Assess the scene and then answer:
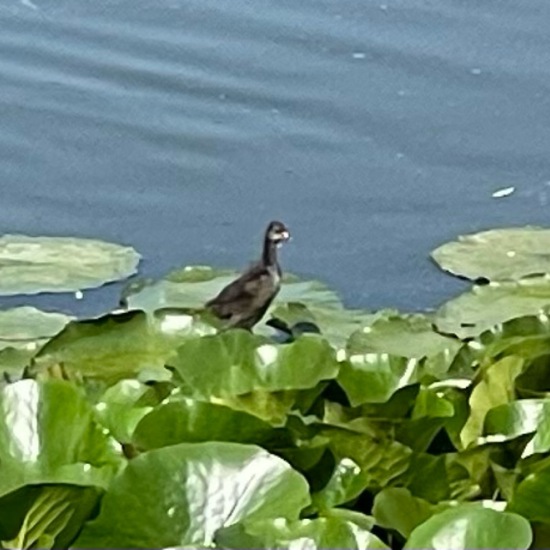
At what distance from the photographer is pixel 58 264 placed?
4805mm

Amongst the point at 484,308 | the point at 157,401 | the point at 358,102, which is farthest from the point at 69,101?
the point at 157,401

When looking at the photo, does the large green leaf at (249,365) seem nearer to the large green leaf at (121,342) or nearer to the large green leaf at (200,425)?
the large green leaf at (200,425)

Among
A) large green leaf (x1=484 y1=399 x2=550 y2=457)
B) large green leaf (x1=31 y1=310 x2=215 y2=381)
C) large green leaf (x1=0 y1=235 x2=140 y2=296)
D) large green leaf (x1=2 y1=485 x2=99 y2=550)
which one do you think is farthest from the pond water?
large green leaf (x1=2 y1=485 x2=99 y2=550)

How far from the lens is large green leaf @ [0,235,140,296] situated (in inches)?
184

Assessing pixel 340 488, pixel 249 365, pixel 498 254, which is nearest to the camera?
pixel 340 488

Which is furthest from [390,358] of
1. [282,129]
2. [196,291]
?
[282,129]

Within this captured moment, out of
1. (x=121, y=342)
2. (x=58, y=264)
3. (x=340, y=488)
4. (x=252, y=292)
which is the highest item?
(x=340, y=488)

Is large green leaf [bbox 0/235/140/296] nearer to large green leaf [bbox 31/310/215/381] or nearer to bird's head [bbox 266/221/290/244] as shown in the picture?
bird's head [bbox 266/221/290/244]

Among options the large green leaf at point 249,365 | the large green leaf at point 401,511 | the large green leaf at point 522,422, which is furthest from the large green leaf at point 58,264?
the large green leaf at point 401,511

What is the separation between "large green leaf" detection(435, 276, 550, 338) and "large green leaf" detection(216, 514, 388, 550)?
7.76ft

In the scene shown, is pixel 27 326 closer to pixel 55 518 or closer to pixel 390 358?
pixel 390 358

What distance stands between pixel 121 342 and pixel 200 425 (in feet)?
3.65

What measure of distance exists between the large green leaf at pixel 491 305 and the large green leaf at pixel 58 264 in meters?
0.84

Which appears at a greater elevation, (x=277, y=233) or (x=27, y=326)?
(x=277, y=233)
